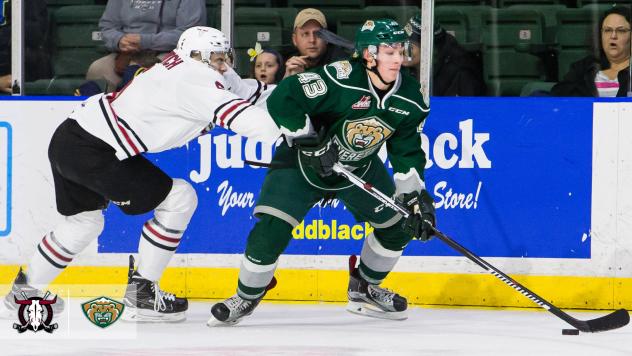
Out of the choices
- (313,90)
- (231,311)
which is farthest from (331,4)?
(231,311)

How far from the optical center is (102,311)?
494 centimetres

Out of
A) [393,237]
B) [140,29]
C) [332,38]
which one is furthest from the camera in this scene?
[140,29]

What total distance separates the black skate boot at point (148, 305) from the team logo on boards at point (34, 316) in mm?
336

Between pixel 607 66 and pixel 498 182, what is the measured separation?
0.66 metres

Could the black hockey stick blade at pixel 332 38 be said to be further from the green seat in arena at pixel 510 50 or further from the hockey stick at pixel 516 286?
the hockey stick at pixel 516 286

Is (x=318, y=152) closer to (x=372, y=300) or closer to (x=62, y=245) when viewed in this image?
(x=372, y=300)

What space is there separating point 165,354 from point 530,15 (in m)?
2.28

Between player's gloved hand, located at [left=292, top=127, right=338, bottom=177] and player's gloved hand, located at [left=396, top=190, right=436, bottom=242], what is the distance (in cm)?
33

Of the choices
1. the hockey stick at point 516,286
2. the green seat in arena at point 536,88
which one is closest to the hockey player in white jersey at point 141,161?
the hockey stick at point 516,286

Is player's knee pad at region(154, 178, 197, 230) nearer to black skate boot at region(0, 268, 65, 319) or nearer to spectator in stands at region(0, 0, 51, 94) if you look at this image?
black skate boot at region(0, 268, 65, 319)

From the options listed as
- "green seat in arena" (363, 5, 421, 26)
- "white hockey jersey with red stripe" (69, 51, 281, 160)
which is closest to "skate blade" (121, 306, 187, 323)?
"white hockey jersey with red stripe" (69, 51, 281, 160)

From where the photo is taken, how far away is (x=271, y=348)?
4430 millimetres

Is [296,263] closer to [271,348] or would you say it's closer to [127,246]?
[127,246]

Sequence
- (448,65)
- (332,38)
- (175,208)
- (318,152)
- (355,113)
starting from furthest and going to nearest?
(332,38), (448,65), (175,208), (355,113), (318,152)
